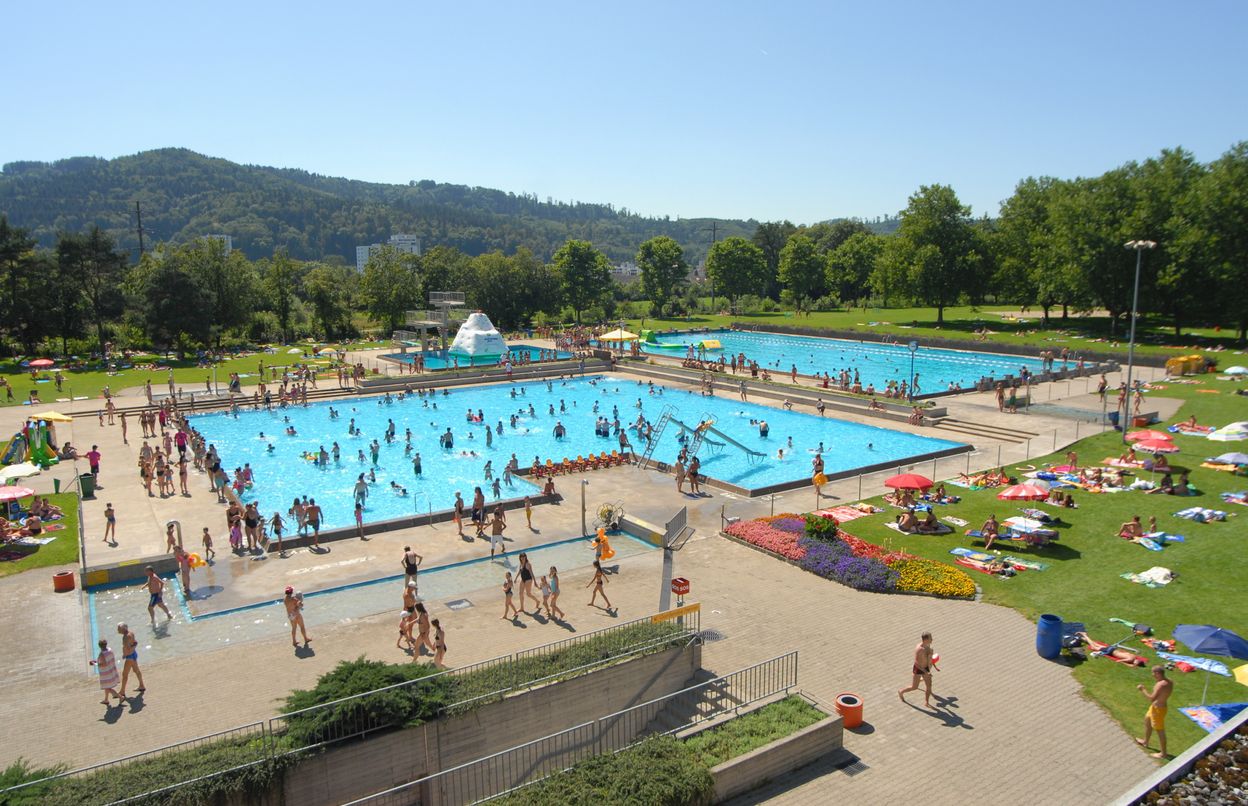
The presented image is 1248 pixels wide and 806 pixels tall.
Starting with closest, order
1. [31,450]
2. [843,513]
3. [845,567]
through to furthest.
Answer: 1. [845,567]
2. [843,513]
3. [31,450]

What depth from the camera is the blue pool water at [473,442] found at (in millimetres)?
27781

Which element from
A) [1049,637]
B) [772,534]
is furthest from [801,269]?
[1049,637]

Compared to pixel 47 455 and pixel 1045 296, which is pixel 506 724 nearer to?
pixel 47 455

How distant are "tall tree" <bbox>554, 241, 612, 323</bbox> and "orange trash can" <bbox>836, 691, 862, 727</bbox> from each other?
233 feet

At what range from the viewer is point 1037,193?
69.6m

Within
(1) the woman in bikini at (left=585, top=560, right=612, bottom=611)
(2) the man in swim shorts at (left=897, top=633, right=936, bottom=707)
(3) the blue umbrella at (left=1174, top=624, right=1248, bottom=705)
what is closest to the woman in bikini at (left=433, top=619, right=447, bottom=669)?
(1) the woman in bikini at (left=585, top=560, right=612, bottom=611)

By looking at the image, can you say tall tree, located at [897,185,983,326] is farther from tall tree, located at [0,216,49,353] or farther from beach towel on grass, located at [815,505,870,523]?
tall tree, located at [0,216,49,353]

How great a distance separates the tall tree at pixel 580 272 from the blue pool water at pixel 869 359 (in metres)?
12.7

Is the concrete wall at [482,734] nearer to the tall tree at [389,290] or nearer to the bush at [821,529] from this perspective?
the bush at [821,529]

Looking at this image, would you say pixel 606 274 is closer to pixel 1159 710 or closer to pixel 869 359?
pixel 869 359

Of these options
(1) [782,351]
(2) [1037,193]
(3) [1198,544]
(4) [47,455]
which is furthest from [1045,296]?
(4) [47,455]

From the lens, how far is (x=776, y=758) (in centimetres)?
1036

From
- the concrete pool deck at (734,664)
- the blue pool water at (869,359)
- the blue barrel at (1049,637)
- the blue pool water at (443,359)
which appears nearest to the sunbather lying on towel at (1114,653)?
the blue barrel at (1049,637)

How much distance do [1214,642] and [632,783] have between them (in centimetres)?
870
